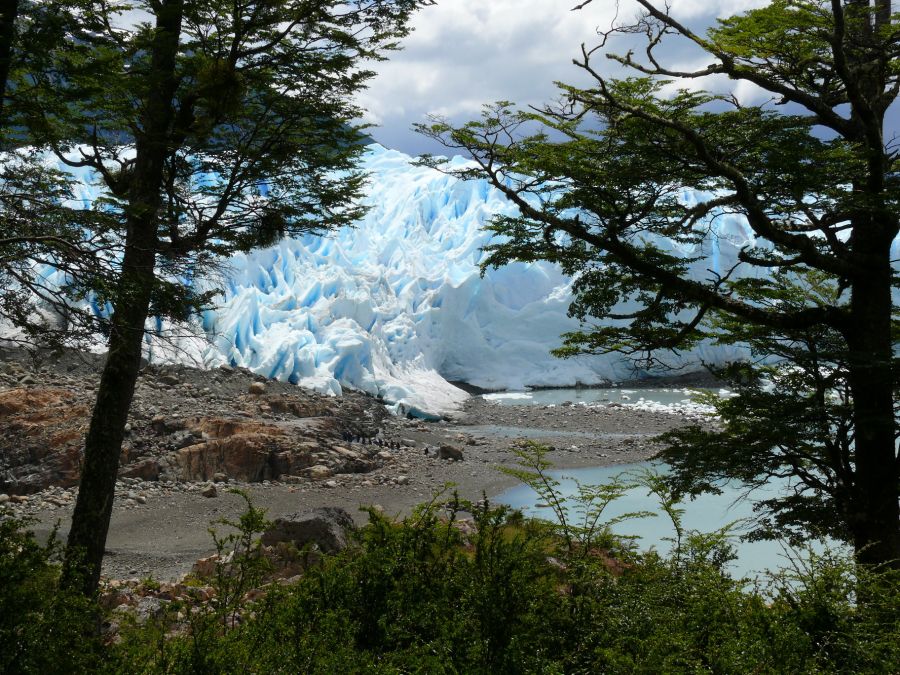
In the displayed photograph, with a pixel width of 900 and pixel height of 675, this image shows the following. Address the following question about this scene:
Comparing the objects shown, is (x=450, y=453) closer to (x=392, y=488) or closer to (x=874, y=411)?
(x=392, y=488)

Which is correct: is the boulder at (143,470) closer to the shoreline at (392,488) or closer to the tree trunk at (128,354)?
the shoreline at (392,488)

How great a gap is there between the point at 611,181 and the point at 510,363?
2543 centimetres

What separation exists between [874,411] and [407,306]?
933 inches

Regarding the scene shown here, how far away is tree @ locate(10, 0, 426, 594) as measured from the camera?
15.8 ft

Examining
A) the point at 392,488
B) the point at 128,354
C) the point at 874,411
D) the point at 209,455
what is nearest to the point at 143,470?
the point at 209,455

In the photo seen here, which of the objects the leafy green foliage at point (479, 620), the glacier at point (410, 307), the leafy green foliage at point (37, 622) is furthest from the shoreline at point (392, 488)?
the glacier at point (410, 307)

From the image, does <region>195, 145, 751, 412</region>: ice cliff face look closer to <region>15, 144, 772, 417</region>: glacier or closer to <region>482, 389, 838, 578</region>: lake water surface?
<region>15, 144, 772, 417</region>: glacier

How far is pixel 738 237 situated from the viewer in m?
30.6

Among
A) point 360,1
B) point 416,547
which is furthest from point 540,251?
point 416,547

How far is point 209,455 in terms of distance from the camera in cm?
1420

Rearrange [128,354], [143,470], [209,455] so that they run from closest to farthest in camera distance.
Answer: [128,354], [143,470], [209,455]

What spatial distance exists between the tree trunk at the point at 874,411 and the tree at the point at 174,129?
4652 millimetres

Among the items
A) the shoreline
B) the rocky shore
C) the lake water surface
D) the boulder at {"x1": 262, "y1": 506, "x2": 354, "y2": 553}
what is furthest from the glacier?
the boulder at {"x1": 262, "y1": 506, "x2": 354, "y2": 553}

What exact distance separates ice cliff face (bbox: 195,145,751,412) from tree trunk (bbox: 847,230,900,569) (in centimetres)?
1736
